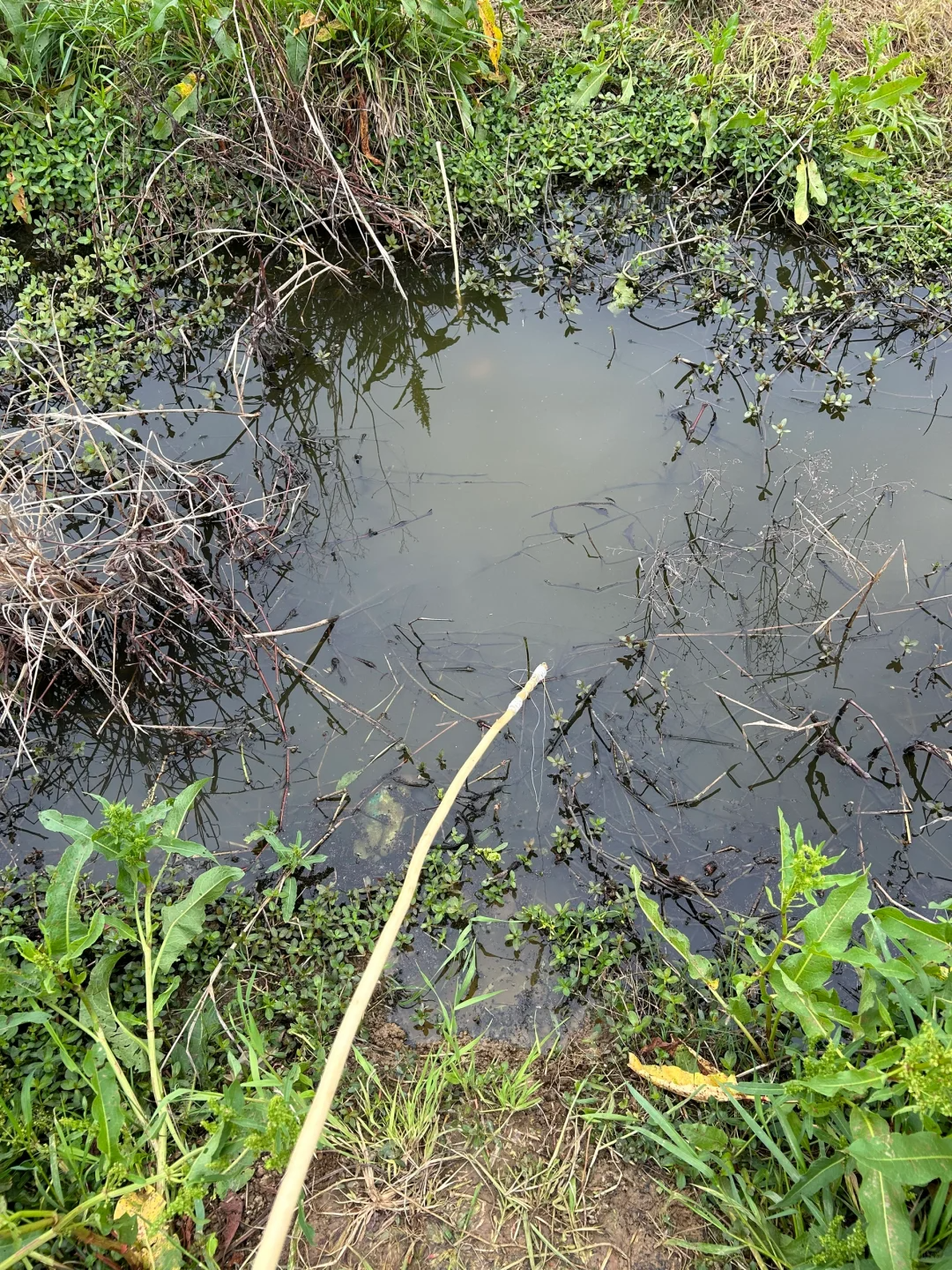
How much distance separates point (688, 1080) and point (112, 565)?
6.93 feet

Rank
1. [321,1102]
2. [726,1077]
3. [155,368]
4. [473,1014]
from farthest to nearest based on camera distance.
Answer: [155,368] → [473,1014] → [726,1077] → [321,1102]

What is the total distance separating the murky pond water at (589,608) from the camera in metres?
2.33

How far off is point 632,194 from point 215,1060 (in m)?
3.66

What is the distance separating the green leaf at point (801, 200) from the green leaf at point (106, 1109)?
3.79m

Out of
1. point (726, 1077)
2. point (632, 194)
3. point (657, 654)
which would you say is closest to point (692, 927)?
point (726, 1077)

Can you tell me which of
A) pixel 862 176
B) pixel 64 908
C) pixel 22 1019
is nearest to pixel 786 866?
pixel 64 908

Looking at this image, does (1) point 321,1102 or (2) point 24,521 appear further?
(2) point 24,521

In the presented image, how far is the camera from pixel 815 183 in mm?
3400

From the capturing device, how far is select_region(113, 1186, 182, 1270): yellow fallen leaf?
1596 millimetres

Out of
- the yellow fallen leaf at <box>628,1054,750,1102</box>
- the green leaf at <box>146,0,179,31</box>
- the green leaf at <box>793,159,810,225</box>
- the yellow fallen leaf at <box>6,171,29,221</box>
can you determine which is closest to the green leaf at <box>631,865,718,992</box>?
the yellow fallen leaf at <box>628,1054,750,1102</box>

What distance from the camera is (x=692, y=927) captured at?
7.06 feet

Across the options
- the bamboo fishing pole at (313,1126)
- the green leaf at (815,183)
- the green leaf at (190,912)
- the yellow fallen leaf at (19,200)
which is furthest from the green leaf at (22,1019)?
the green leaf at (815,183)

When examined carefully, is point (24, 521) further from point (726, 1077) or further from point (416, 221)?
point (726, 1077)

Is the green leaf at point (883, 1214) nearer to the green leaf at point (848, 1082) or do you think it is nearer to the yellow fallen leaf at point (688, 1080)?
the green leaf at point (848, 1082)
